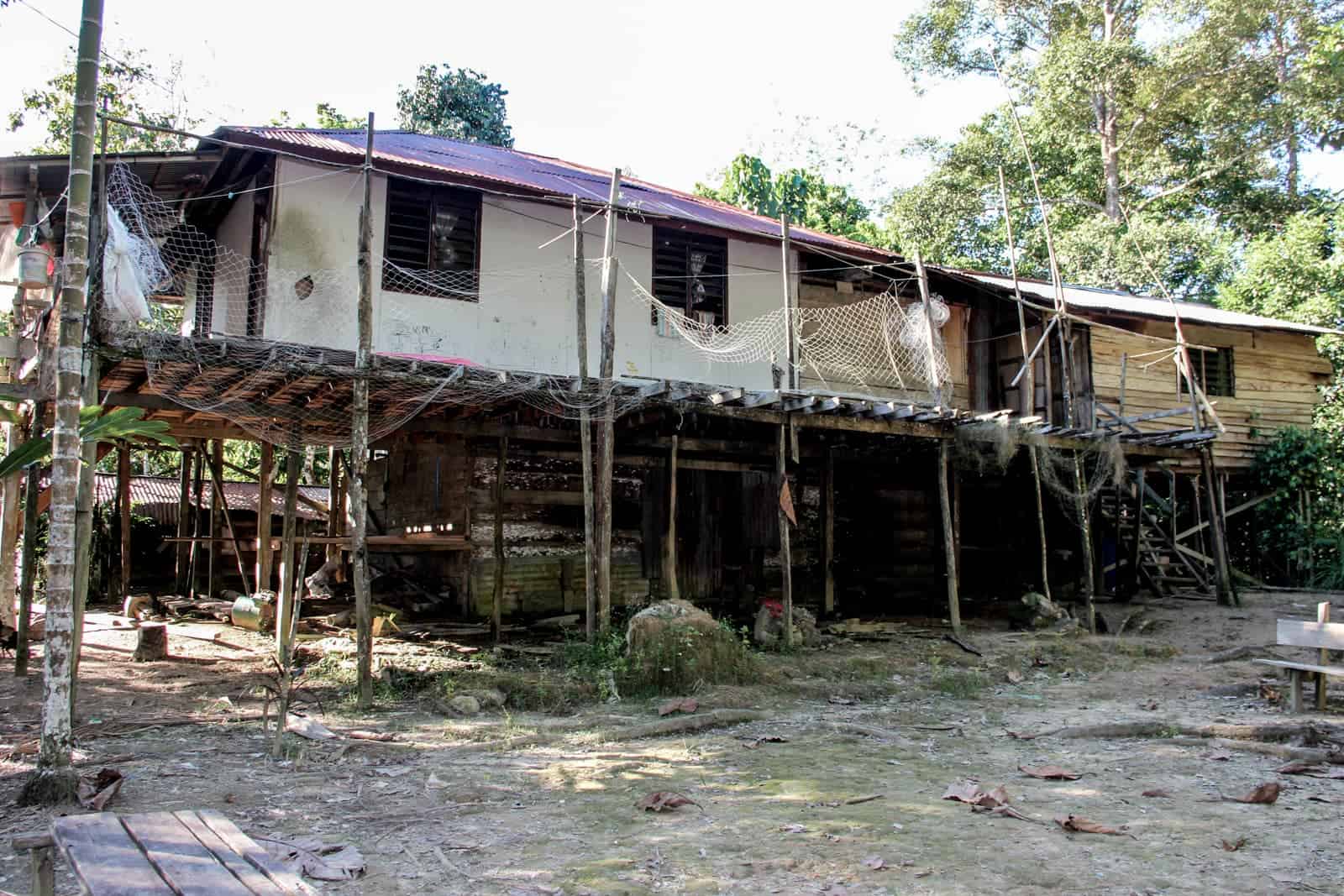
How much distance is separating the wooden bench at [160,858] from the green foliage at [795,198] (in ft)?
77.4

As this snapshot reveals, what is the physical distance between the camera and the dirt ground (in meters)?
4.50

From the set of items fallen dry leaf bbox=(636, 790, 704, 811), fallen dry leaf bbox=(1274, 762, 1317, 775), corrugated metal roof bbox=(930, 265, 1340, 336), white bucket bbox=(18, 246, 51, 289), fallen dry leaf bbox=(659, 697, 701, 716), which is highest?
corrugated metal roof bbox=(930, 265, 1340, 336)

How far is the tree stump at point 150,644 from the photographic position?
1044cm

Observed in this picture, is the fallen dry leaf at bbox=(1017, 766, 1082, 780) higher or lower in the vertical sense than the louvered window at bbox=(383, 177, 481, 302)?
lower

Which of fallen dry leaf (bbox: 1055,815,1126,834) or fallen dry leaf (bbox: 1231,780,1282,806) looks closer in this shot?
fallen dry leaf (bbox: 1055,815,1126,834)

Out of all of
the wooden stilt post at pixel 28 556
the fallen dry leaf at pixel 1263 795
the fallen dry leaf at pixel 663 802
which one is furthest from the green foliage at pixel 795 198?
the fallen dry leaf at pixel 663 802

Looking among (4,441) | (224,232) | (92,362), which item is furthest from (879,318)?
(4,441)

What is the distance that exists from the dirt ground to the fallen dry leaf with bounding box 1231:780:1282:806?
0.20 feet

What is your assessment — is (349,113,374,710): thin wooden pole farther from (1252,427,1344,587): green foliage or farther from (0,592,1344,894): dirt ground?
(1252,427,1344,587): green foliage

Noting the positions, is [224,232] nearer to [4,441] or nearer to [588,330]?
[4,441]

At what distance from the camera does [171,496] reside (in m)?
20.4

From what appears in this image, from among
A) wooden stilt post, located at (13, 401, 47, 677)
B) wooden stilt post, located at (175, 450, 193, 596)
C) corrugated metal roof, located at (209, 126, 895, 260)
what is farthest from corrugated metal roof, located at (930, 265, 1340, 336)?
wooden stilt post, located at (175, 450, 193, 596)

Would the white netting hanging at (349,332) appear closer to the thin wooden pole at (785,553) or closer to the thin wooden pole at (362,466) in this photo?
the thin wooden pole at (362,466)

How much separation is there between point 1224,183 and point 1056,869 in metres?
27.4
